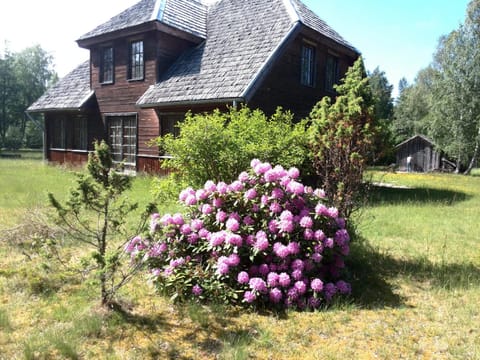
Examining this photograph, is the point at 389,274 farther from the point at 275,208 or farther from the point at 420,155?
the point at 420,155

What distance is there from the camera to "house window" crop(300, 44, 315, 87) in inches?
603

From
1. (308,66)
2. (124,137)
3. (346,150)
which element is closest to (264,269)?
(346,150)

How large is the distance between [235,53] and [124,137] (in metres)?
6.49

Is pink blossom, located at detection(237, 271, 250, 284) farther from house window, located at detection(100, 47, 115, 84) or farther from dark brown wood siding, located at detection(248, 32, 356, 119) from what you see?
house window, located at detection(100, 47, 115, 84)

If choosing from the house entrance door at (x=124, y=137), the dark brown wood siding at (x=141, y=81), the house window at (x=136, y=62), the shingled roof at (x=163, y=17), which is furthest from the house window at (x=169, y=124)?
the shingled roof at (x=163, y=17)

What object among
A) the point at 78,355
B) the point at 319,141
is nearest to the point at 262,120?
the point at 319,141

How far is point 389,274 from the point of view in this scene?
5.48m

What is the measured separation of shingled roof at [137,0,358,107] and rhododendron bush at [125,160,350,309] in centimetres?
729

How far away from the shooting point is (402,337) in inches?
144

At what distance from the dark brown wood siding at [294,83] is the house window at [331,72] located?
0.67ft

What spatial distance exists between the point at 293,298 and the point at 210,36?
46.6ft

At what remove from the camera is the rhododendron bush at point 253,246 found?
4.23 metres

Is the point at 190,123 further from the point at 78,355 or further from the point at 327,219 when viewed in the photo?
the point at 78,355

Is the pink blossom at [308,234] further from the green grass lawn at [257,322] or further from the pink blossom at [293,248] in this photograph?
the green grass lawn at [257,322]
